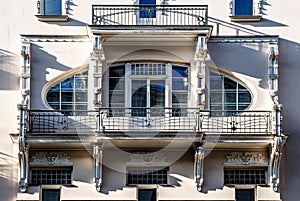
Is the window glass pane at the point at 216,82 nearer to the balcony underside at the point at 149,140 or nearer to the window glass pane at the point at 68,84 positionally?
the balcony underside at the point at 149,140

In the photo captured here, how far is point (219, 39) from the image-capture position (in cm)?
2869

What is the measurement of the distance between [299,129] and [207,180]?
3.16 metres

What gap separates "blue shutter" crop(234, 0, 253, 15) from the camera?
29.1 metres

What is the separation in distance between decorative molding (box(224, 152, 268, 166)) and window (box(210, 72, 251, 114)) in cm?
142

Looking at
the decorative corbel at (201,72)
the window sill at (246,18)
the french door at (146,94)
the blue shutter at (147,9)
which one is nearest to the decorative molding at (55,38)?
the blue shutter at (147,9)

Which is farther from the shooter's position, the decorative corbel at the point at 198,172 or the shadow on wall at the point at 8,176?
the shadow on wall at the point at 8,176

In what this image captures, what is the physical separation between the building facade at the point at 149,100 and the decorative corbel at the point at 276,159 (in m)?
0.04

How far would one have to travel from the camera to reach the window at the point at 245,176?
28.0 m

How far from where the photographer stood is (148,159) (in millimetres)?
28031

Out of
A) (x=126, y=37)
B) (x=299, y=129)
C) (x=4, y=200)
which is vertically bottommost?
(x=4, y=200)

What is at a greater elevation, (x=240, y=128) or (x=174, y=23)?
(x=174, y=23)

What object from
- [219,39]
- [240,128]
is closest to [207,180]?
[240,128]

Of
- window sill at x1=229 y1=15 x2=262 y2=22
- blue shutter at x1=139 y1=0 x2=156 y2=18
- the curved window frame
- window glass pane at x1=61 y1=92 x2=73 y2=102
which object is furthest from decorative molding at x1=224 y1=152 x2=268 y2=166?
window glass pane at x1=61 y1=92 x2=73 y2=102

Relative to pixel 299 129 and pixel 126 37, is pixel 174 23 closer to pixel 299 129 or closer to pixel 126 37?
pixel 126 37
